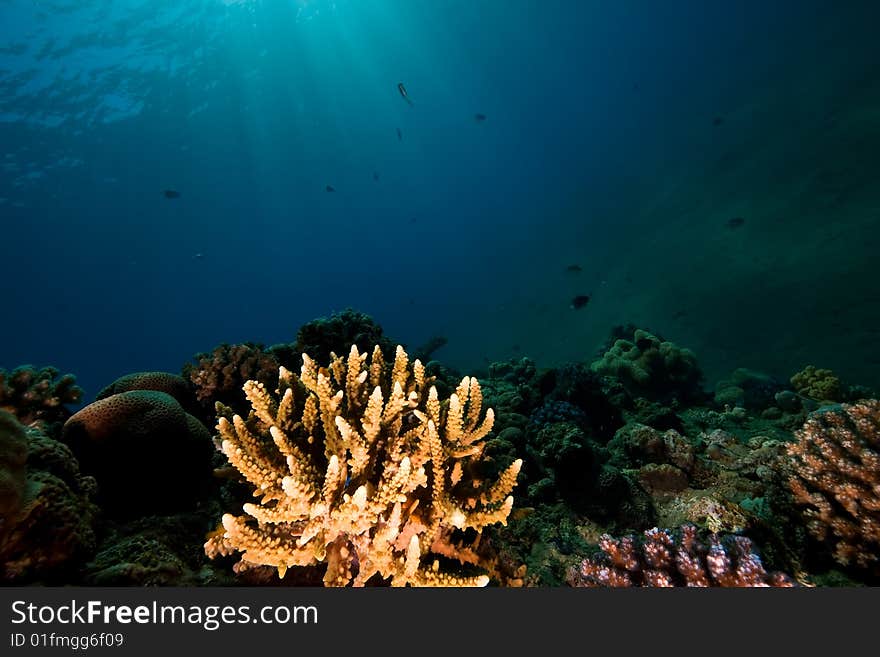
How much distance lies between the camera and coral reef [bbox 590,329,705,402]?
458 inches

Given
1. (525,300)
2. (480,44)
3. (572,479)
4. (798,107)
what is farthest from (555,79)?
(572,479)

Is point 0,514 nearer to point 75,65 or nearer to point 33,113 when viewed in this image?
point 75,65

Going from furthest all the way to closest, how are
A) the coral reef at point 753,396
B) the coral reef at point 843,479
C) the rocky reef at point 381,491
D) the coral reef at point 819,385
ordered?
1. the coral reef at point 753,396
2. the coral reef at point 819,385
3. the coral reef at point 843,479
4. the rocky reef at point 381,491

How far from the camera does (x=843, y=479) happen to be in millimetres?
3721

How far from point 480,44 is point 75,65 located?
6043cm

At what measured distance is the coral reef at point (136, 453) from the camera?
3.69 m

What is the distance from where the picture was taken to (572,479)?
4.75m

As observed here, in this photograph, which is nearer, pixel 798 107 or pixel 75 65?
pixel 798 107

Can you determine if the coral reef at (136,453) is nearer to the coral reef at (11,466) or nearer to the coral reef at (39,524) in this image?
the coral reef at (39,524)

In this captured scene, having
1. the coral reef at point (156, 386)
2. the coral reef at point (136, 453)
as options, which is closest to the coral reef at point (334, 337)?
the coral reef at point (156, 386)

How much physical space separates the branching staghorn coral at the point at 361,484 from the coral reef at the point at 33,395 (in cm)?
317

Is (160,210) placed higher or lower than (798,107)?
higher

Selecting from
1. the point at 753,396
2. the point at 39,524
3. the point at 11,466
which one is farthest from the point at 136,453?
the point at 753,396

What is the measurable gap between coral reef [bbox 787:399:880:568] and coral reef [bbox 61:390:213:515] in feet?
21.2
